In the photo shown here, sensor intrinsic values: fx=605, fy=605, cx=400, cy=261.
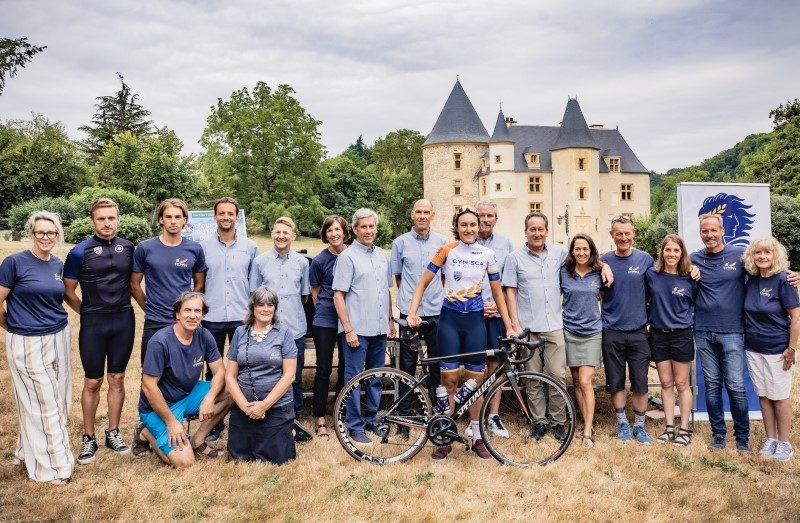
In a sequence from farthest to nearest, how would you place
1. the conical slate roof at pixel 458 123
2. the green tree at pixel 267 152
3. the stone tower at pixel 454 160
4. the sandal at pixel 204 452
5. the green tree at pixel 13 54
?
the conical slate roof at pixel 458 123
the stone tower at pixel 454 160
the green tree at pixel 267 152
the green tree at pixel 13 54
the sandal at pixel 204 452

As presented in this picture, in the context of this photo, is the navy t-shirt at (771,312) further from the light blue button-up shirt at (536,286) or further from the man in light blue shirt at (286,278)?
the man in light blue shirt at (286,278)

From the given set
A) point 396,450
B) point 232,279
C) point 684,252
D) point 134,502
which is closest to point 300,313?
point 232,279

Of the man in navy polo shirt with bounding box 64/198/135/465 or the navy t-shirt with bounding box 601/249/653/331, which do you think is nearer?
the man in navy polo shirt with bounding box 64/198/135/465

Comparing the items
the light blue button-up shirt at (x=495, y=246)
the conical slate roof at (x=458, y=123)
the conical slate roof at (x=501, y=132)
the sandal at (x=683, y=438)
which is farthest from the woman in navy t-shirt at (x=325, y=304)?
the conical slate roof at (x=458, y=123)

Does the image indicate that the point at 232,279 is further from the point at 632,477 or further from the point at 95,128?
the point at 95,128

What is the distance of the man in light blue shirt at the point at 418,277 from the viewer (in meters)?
5.57

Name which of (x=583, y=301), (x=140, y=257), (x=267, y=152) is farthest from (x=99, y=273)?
(x=267, y=152)

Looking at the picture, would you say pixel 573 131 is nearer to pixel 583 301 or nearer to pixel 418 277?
pixel 583 301

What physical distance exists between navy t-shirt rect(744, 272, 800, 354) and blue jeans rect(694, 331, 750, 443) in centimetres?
19

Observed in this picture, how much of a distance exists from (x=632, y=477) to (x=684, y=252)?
2.07 meters

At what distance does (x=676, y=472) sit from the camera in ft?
16.0

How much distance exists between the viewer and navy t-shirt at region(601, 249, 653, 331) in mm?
5531

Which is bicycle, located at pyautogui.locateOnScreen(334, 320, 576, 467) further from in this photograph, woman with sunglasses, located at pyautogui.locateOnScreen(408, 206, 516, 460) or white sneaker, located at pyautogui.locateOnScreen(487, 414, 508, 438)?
white sneaker, located at pyautogui.locateOnScreen(487, 414, 508, 438)

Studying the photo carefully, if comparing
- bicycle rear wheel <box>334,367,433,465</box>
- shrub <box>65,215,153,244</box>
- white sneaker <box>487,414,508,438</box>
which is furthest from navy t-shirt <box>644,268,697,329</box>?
shrub <box>65,215,153,244</box>
